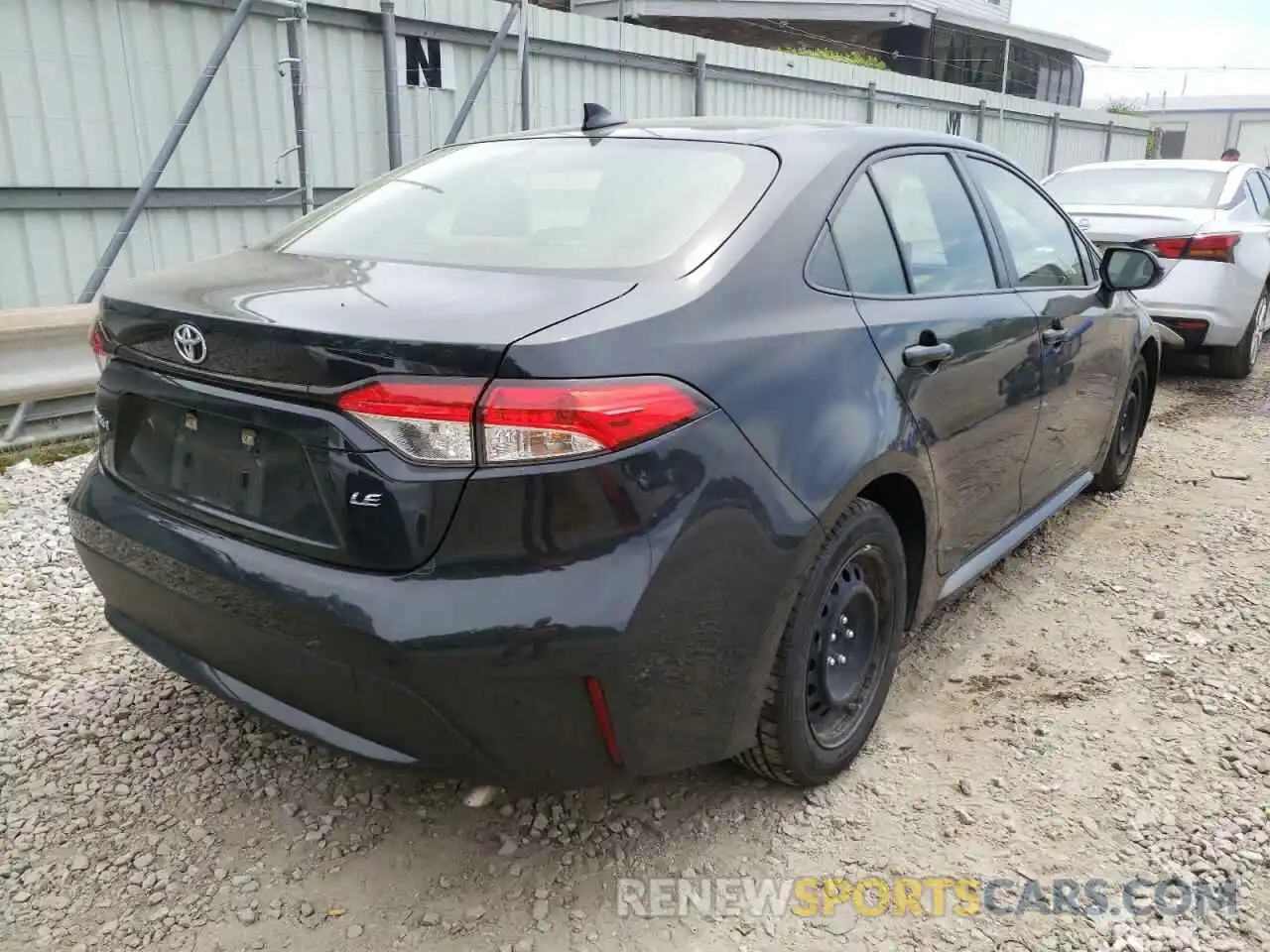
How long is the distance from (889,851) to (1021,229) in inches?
86.2

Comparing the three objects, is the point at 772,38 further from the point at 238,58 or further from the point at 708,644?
the point at 708,644

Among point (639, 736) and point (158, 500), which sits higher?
point (158, 500)

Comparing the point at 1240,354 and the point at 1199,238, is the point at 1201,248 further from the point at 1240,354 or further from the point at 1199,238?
the point at 1240,354

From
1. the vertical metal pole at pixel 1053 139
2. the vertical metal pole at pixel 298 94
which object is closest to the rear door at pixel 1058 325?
the vertical metal pole at pixel 298 94

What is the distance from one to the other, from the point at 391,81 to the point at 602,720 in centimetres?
619

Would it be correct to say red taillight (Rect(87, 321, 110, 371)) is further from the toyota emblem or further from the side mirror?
the side mirror

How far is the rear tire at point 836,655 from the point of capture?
→ 2301 millimetres

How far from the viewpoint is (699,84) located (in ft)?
32.8

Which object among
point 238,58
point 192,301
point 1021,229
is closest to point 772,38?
point 238,58

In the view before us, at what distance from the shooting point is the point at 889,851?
7.87 feet

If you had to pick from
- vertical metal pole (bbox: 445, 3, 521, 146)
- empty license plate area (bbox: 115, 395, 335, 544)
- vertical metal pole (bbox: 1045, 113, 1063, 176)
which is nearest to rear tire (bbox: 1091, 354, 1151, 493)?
empty license plate area (bbox: 115, 395, 335, 544)

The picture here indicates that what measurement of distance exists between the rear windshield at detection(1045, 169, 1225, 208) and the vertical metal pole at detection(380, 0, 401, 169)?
490 centimetres

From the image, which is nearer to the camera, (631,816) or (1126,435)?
(631,816)

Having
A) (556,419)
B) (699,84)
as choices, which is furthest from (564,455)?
(699,84)
